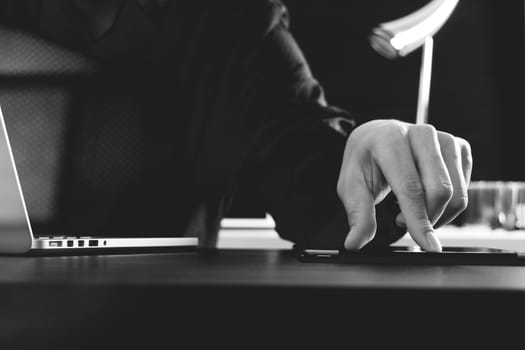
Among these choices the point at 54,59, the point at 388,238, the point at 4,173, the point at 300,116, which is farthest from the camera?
the point at 300,116

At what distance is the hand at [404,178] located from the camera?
0.45m

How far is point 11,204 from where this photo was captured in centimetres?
34

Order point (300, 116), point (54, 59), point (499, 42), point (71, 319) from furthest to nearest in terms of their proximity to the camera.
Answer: point (499, 42) → point (300, 116) → point (54, 59) → point (71, 319)

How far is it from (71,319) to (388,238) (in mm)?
480

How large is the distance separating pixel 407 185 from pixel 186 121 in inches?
17.8

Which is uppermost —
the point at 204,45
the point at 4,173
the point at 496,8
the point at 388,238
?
the point at 496,8

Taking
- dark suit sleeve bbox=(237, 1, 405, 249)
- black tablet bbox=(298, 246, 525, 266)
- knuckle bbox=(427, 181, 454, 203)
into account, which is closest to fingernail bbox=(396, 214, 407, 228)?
dark suit sleeve bbox=(237, 1, 405, 249)

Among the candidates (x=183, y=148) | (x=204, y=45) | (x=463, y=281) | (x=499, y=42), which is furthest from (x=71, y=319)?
(x=499, y=42)

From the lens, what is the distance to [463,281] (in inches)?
8.5

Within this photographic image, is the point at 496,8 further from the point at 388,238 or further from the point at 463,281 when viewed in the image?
the point at 463,281

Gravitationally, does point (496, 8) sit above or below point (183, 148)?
above

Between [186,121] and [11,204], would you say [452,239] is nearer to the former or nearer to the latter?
[186,121]

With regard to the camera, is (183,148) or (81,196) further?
(183,148)

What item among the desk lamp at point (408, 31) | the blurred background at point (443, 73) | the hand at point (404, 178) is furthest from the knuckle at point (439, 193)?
the blurred background at point (443, 73)
